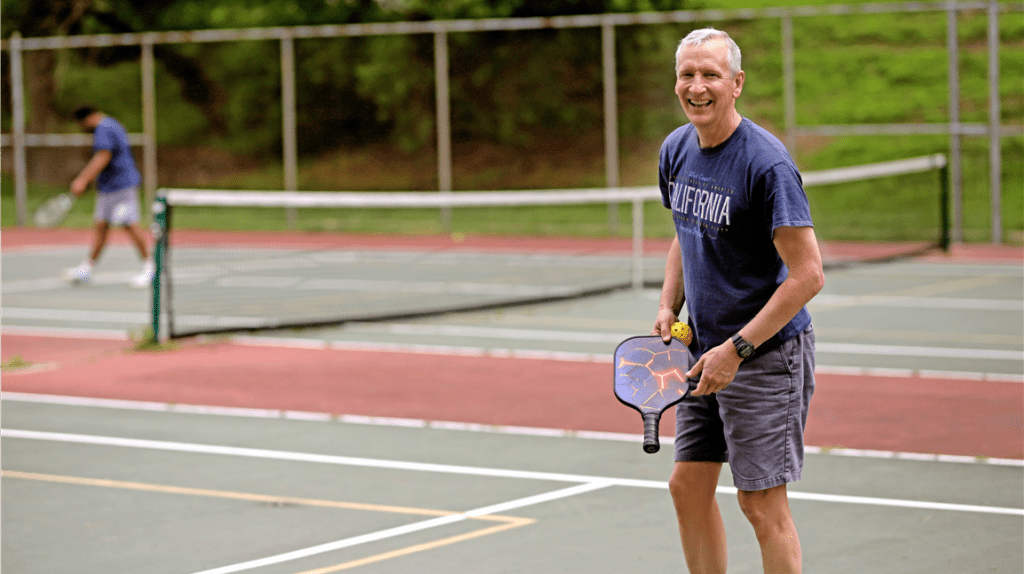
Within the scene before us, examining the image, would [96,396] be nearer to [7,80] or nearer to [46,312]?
[46,312]

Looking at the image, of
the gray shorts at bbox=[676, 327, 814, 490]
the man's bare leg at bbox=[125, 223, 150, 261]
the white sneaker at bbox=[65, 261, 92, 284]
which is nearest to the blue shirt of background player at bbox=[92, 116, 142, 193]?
the man's bare leg at bbox=[125, 223, 150, 261]

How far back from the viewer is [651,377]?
4184 millimetres

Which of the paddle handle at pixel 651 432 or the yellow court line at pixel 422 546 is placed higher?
the paddle handle at pixel 651 432

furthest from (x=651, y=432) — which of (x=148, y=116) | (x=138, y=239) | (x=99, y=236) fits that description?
(x=148, y=116)

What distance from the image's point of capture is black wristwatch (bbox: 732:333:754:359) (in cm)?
398

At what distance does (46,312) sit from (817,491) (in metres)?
9.30

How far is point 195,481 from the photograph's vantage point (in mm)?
6723

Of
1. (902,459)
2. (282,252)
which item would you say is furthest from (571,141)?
(902,459)

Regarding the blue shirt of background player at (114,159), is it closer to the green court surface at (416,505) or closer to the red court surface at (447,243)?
the red court surface at (447,243)

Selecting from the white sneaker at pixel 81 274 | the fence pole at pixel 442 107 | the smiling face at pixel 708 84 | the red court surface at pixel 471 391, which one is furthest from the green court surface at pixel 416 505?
the fence pole at pixel 442 107

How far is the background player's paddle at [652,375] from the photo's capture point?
4.09 m

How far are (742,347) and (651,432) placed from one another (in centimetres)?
35

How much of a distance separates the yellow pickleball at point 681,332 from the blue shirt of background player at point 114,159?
12.1 metres

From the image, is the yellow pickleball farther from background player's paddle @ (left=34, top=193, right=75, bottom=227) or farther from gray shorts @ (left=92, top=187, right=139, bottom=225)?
background player's paddle @ (left=34, top=193, right=75, bottom=227)
